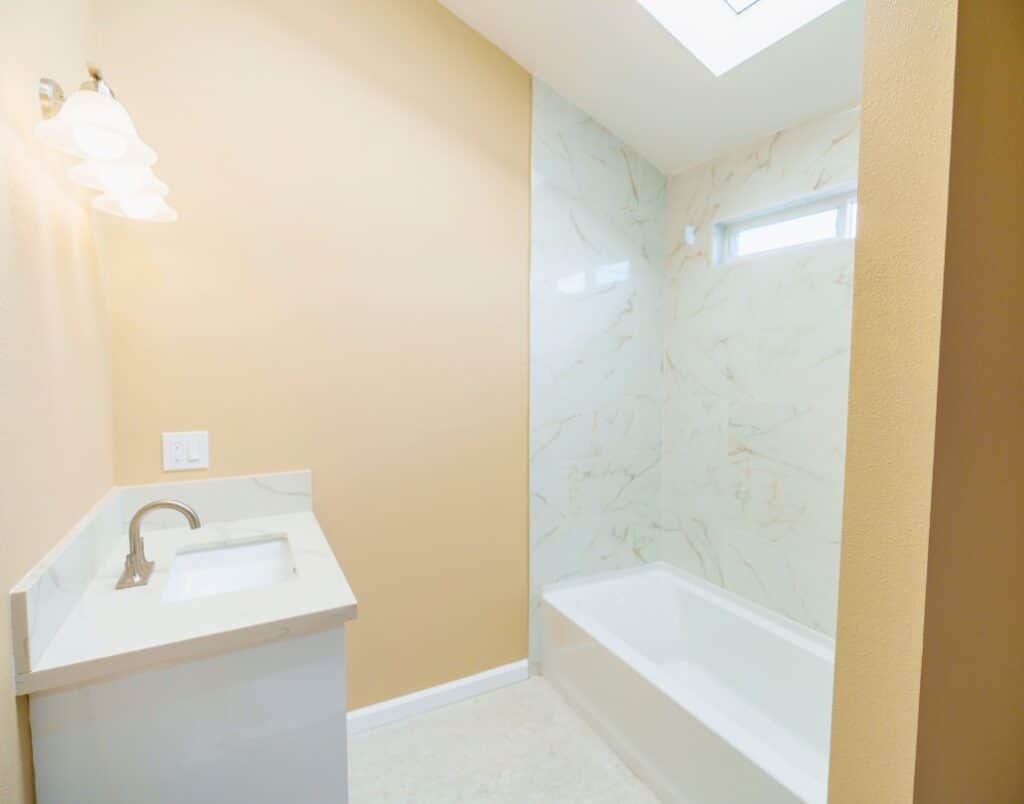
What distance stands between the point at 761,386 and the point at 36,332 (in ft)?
7.72

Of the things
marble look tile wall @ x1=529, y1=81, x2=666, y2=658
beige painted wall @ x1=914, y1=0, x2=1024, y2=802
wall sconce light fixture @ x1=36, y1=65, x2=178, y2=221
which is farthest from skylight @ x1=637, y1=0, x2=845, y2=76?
wall sconce light fixture @ x1=36, y1=65, x2=178, y2=221

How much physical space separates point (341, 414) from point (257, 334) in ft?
1.31

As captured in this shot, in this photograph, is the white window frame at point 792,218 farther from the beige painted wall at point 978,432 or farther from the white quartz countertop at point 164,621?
the white quartz countertop at point 164,621

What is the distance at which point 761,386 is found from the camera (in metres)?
2.20

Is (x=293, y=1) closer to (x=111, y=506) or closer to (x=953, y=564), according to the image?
(x=111, y=506)

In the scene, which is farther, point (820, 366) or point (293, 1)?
point (820, 366)

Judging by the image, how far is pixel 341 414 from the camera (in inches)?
74.9

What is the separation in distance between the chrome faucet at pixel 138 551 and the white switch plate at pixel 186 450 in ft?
1.40

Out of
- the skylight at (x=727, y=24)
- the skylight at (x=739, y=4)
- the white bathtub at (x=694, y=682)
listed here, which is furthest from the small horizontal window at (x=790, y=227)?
the white bathtub at (x=694, y=682)

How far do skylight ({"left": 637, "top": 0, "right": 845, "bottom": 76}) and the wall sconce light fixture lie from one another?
163 centimetres

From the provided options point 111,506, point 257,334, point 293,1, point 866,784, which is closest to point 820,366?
point 866,784

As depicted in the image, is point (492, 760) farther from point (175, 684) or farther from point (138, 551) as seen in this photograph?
point (138, 551)

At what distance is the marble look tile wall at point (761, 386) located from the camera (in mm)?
1944

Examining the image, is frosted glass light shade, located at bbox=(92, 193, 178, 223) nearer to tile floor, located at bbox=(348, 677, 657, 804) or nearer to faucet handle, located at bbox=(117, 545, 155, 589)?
faucet handle, located at bbox=(117, 545, 155, 589)
